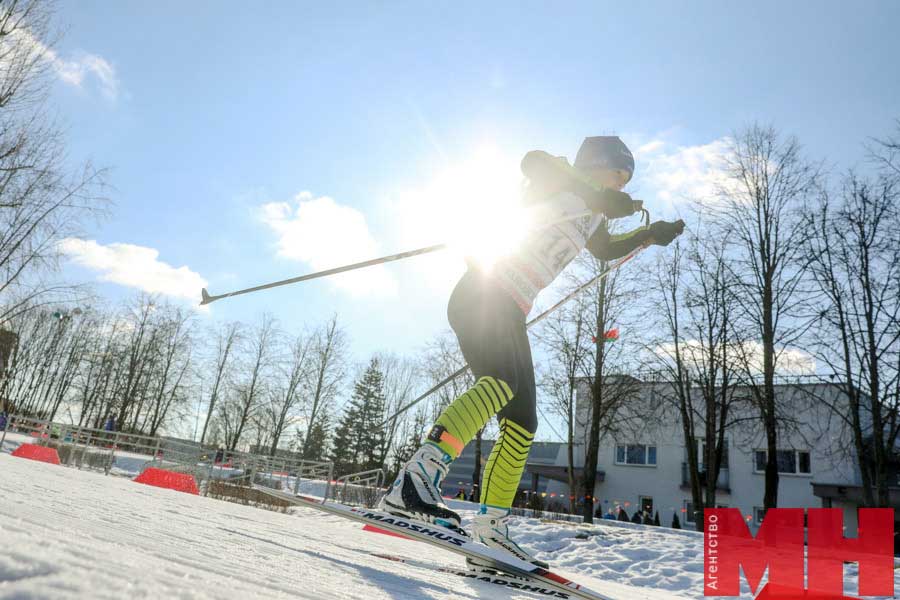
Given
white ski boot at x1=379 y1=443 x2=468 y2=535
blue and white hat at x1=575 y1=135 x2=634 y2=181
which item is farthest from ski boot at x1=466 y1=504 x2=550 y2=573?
blue and white hat at x1=575 y1=135 x2=634 y2=181

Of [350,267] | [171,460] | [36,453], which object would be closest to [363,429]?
[171,460]

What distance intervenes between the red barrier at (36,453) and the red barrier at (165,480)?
1.81 metres

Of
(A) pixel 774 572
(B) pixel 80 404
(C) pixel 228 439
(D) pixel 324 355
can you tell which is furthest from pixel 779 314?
(B) pixel 80 404

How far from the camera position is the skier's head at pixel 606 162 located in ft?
10.4

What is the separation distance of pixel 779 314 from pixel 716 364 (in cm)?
239

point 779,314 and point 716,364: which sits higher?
point 779,314

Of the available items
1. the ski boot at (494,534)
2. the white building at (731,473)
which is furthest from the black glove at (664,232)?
the white building at (731,473)

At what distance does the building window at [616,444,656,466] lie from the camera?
3288 centimetres

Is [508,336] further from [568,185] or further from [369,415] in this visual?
[369,415]

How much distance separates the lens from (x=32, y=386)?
4238cm

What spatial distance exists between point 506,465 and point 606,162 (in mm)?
1790

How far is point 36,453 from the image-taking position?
40.1 ft

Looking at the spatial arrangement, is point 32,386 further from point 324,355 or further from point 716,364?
point 716,364

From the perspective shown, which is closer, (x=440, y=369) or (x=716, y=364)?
(x=716, y=364)
